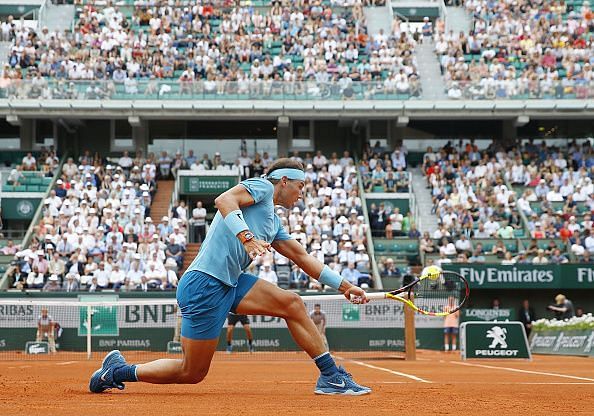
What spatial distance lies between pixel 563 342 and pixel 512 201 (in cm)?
830

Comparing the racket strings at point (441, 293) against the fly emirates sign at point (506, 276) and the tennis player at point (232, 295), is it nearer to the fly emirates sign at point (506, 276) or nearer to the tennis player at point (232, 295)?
the tennis player at point (232, 295)

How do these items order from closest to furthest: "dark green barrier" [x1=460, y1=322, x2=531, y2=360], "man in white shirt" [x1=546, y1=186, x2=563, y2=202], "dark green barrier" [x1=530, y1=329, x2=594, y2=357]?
"dark green barrier" [x1=460, y1=322, x2=531, y2=360] → "dark green barrier" [x1=530, y1=329, x2=594, y2=357] → "man in white shirt" [x1=546, y1=186, x2=563, y2=202]

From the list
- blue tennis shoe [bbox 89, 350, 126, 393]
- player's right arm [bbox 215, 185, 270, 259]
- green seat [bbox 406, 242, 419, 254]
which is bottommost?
blue tennis shoe [bbox 89, 350, 126, 393]

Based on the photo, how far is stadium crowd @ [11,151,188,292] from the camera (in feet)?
82.5

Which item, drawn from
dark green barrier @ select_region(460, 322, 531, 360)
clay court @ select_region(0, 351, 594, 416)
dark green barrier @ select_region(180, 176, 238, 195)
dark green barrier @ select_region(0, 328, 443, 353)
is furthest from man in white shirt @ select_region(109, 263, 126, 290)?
clay court @ select_region(0, 351, 594, 416)

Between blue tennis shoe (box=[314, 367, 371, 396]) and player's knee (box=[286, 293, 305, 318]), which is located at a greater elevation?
player's knee (box=[286, 293, 305, 318])

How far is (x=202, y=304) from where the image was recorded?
6.97 m

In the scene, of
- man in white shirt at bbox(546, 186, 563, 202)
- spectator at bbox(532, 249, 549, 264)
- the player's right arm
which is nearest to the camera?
the player's right arm

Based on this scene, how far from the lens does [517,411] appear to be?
20.3 ft

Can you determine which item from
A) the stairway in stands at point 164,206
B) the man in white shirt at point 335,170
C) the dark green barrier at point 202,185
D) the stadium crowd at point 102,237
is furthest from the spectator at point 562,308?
the dark green barrier at point 202,185

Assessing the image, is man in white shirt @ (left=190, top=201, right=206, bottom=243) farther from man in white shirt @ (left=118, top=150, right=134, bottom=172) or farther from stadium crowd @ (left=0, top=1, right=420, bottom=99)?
man in white shirt @ (left=118, top=150, right=134, bottom=172)

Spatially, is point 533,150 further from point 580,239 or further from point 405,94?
point 580,239

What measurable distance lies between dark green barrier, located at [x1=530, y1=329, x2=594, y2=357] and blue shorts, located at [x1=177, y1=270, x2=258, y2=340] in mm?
15344

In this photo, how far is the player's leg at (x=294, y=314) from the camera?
7.19 metres
